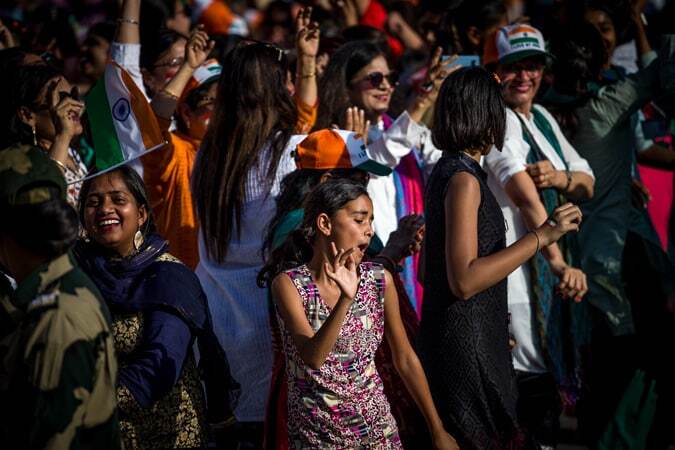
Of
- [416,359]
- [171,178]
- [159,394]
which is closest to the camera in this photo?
[159,394]

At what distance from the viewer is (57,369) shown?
9.84 ft

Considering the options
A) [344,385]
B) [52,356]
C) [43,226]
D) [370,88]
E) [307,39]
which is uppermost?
[307,39]

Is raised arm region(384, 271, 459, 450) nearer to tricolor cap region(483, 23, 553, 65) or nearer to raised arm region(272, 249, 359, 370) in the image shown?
raised arm region(272, 249, 359, 370)

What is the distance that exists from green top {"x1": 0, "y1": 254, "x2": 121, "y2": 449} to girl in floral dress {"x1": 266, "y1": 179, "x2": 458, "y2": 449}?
0.84 meters

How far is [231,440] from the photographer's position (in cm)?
443

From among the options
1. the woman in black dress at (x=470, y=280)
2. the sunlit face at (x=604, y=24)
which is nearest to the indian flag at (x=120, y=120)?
the woman in black dress at (x=470, y=280)

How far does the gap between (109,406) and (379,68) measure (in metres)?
3.19

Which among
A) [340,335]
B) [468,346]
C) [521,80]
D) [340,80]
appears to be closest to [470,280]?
[468,346]

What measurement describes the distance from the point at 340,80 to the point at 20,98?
1.65 metres

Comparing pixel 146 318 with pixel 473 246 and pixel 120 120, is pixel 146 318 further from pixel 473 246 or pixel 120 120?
pixel 120 120

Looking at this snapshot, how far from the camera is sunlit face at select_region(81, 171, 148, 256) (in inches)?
162

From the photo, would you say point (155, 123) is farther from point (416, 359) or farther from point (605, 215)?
point (605, 215)

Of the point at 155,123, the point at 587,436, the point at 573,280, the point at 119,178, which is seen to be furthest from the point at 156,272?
the point at 587,436

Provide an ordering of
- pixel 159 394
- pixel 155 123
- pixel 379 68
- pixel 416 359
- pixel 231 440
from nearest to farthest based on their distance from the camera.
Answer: pixel 159 394 < pixel 416 359 < pixel 231 440 < pixel 155 123 < pixel 379 68
